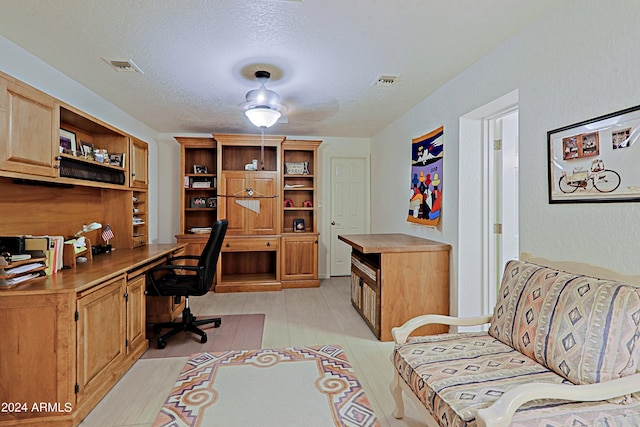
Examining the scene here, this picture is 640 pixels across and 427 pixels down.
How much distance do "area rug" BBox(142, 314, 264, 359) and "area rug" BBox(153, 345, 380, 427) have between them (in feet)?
0.46

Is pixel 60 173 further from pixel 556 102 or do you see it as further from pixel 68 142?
pixel 556 102

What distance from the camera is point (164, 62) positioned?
2.54m

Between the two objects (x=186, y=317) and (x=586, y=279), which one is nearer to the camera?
(x=586, y=279)

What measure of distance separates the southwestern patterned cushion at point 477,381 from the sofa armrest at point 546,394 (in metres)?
0.06

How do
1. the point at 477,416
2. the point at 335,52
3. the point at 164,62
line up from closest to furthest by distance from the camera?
1. the point at 477,416
2. the point at 335,52
3. the point at 164,62

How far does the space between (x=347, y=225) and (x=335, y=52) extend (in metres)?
3.48

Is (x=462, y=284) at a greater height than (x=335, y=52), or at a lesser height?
lesser

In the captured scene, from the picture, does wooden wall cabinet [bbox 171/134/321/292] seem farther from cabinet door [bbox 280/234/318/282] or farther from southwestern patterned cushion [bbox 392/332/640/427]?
southwestern patterned cushion [bbox 392/332/640/427]

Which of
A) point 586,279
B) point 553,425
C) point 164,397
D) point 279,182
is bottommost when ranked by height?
point 164,397

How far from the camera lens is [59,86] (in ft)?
8.87

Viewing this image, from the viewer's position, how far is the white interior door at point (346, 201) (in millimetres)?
5484

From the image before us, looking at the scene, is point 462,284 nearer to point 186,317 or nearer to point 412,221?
point 412,221

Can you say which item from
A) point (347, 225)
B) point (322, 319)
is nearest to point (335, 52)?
point (322, 319)

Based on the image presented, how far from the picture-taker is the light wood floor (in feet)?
6.40
